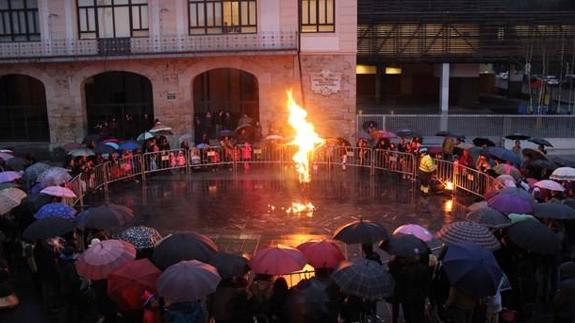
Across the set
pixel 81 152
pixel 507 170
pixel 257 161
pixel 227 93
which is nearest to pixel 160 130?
pixel 257 161

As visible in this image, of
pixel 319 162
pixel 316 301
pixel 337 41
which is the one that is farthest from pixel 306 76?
pixel 316 301

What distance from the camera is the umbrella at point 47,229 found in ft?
34.6

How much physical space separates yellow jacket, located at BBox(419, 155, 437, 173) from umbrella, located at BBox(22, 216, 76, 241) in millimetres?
11241

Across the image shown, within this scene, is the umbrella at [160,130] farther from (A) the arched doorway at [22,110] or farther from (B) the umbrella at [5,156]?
(A) the arched doorway at [22,110]

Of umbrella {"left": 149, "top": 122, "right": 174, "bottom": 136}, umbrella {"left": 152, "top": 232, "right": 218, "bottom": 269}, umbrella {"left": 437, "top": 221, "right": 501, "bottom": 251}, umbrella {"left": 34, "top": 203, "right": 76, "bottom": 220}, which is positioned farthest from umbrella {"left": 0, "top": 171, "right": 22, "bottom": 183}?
umbrella {"left": 437, "top": 221, "right": 501, "bottom": 251}

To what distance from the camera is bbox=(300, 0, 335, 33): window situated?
92.1ft

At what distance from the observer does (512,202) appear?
1222 cm

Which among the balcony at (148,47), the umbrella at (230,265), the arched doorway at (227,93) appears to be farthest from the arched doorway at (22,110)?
the umbrella at (230,265)

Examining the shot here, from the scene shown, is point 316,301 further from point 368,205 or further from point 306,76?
point 306,76

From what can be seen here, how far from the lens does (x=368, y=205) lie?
18.0m

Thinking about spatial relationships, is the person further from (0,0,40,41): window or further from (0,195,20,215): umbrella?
(0,0,40,41): window

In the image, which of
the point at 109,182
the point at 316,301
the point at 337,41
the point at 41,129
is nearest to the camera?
the point at 316,301

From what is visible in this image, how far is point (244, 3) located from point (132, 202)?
1325cm

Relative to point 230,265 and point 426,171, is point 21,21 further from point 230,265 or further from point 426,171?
point 230,265
